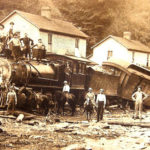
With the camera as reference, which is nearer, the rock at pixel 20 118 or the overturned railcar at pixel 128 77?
the rock at pixel 20 118

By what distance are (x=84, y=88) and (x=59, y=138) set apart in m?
13.2

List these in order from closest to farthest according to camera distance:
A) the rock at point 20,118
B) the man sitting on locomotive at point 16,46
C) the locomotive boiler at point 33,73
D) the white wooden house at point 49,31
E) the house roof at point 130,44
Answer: the rock at point 20,118 < the locomotive boiler at point 33,73 < the man sitting on locomotive at point 16,46 < the white wooden house at point 49,31 < the house roof at point 130,44

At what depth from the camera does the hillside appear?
41562 millimetres

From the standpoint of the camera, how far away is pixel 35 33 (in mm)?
30328

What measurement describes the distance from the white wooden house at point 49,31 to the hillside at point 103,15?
7.96 m

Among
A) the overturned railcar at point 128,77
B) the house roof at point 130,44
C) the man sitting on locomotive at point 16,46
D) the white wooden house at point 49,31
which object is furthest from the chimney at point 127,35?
the man sitting on locomotive at point 16,46

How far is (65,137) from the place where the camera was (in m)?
10.8

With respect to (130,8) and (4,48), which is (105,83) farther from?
(130,8)

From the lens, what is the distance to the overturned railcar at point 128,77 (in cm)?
2509

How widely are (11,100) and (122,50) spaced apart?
2505 centimetres

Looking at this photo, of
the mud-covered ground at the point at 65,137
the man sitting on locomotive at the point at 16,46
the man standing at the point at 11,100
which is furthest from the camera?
the man sitting on locomotive at the point at 16,46

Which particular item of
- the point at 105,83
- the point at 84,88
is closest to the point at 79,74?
the point at 84,88

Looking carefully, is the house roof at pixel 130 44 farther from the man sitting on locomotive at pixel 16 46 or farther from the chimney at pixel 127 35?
the man sitting on locomotive at pixel 16 46

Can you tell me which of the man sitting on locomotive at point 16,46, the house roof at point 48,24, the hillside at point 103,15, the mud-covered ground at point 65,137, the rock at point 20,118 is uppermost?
the hillside at point 103,15
